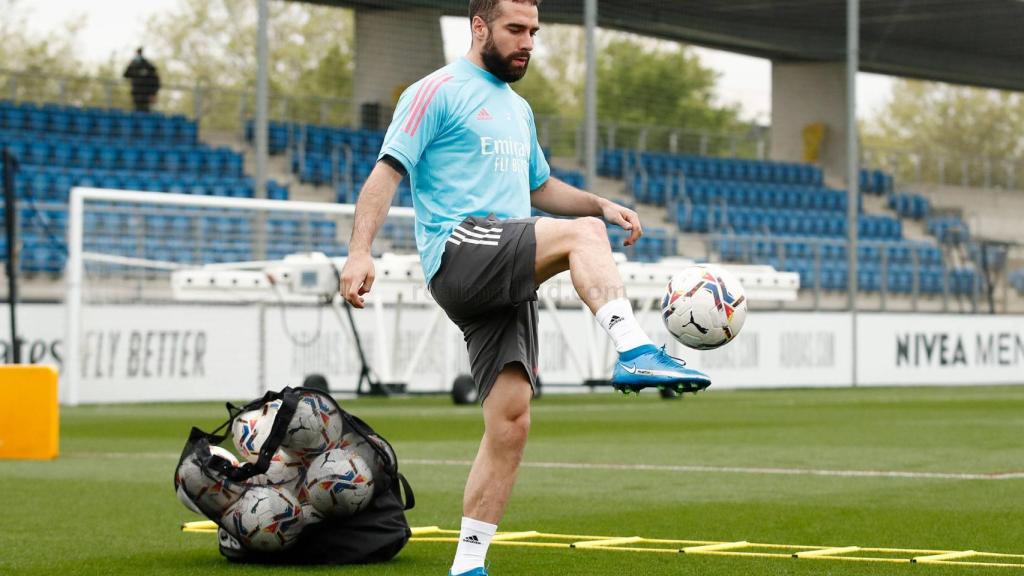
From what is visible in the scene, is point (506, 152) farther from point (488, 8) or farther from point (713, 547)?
point (713, 547)

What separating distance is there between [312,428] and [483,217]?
1195 millimetres

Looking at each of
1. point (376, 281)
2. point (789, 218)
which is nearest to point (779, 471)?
point (376, 281)

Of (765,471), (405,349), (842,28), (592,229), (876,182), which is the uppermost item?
(842,28)

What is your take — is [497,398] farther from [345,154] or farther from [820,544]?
[345,154]

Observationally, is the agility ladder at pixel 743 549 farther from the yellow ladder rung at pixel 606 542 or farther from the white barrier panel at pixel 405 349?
the white barrier panel at pixel 405 349

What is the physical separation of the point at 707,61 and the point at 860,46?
18847 mm

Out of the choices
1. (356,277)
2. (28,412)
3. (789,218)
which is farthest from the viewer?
(789,218)

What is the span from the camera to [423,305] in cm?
2098

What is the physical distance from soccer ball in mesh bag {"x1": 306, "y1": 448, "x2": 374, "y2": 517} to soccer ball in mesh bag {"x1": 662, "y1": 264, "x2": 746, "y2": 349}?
1403 millimetres

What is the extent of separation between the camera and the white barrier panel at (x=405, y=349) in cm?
1855

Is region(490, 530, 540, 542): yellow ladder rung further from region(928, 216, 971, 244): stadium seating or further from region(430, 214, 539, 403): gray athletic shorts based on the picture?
region(928, 216, 971, 244): stadium seating

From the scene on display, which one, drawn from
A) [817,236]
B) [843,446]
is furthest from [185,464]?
[817,236]

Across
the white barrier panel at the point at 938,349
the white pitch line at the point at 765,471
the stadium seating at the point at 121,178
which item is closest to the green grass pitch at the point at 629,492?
the white pitch line at the point at 765,471

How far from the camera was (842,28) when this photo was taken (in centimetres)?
3203
